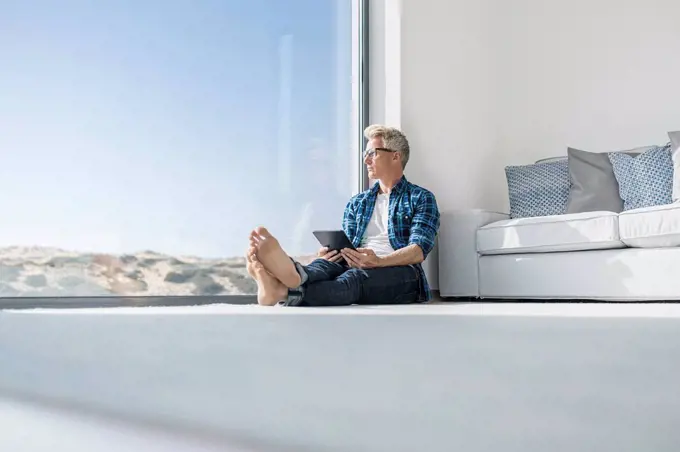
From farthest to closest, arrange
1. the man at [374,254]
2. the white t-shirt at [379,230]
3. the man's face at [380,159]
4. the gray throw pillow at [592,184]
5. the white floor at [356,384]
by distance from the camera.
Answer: the gray throw pillow at [592,184]
the man's face at [380,159]
the white t-shirt at [379,230]
the man at [374,254]
the white floor at [356,384]

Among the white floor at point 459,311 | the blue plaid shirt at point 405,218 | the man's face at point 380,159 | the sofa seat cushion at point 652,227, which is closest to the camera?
the white floor at point 459,311

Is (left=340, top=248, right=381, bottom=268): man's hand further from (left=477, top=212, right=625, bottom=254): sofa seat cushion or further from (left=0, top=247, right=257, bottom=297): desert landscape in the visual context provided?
(left=477, top=212, right=625, bottom=254): sofa seat cushion

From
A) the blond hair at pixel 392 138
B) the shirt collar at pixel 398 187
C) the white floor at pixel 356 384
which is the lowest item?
the white floor at pixel 356 384

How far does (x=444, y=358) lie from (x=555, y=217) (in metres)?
2.34

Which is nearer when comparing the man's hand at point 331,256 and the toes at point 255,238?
the toes at point 255,238

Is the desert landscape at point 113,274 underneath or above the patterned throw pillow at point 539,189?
underneath

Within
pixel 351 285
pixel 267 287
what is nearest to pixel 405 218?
pixel 351 285

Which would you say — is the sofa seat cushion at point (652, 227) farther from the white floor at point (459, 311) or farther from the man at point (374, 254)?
the man at point (374, 254)

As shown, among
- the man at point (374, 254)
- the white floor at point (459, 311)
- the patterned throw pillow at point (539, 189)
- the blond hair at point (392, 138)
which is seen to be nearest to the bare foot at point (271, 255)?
the man at point (374, 254)

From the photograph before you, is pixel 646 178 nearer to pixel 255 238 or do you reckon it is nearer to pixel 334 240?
pixel 334 240

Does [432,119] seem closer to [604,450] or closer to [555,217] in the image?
[555,217]

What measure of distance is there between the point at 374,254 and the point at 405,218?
40 centimetres

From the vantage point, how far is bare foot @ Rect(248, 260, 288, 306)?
8.87ft

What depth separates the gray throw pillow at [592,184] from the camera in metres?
3.92
